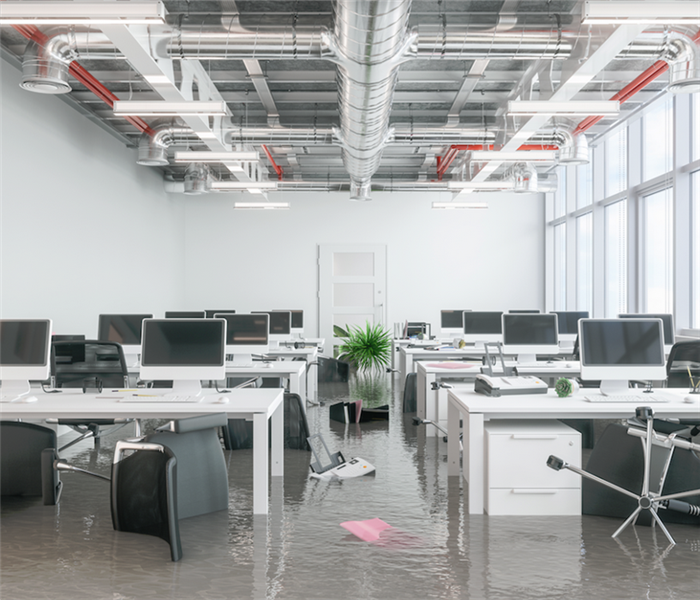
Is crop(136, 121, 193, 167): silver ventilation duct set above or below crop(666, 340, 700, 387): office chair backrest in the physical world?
above

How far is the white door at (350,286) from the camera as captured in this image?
12289 millimetres

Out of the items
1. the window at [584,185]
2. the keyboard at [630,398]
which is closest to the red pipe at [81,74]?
the keyboard at [630,398]

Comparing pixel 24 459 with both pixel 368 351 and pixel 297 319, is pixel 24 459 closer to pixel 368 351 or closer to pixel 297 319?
pixel 297 319

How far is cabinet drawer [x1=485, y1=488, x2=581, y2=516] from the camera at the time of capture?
349cm

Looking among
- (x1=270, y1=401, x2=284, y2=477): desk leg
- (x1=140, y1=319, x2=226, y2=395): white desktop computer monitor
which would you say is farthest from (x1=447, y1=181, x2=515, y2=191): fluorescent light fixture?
(x1=140, y1=319, x2=226, y2=395): white desktop computer monitor

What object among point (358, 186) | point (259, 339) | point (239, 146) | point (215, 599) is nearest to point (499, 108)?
point (358, 186)

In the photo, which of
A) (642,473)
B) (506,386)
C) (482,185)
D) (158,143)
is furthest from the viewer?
(482,185)

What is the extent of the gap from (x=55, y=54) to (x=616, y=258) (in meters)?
7.91

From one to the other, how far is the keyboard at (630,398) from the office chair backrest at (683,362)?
1184 millimetres

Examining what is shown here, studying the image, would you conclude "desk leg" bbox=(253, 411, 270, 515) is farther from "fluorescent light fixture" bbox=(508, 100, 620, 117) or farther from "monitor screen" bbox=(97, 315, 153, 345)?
"fluorescent light fixture" bbox=(508, 100, 620, 117)

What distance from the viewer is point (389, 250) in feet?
40.4

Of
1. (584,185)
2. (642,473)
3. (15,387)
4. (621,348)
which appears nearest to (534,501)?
(642,473)

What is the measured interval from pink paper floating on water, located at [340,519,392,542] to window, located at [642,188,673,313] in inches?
227

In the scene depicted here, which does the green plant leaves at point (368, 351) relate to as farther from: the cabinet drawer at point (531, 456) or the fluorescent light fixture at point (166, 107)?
the cabinet drawer at point (531, 456)
